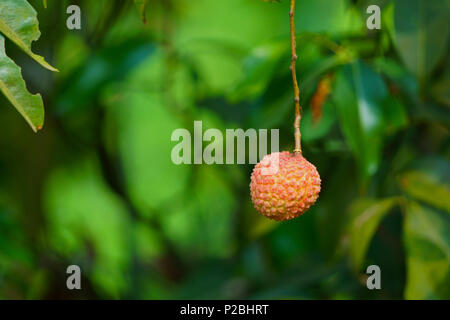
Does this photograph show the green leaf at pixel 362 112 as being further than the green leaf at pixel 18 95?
Yes

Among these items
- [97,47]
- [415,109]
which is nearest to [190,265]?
[97,47]

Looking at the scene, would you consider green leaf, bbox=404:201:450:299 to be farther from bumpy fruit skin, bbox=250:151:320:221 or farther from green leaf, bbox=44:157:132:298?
green leaf, bbox=44:157:132:298

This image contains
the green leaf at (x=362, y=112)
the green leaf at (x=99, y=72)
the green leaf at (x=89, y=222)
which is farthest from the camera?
the green leaf at (x=89, y=222)

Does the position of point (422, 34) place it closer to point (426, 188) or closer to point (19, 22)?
point (426, 188)

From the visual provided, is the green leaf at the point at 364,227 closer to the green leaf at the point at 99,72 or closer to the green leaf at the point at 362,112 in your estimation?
the green leaf at the point at 362,112

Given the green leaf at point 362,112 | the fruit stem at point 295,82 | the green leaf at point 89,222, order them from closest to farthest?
the fruit stem at point 295,82 → the green leaf at point 362,112 → the green leaf at point 89,222

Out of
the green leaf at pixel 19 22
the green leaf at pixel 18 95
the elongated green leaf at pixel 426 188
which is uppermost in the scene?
the green leaf at pixel 19 22

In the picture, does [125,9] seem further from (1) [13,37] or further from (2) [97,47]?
(1) [13,37]

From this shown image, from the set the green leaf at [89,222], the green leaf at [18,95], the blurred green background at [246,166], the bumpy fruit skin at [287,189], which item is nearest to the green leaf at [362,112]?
the blurred green background at [246,166]
